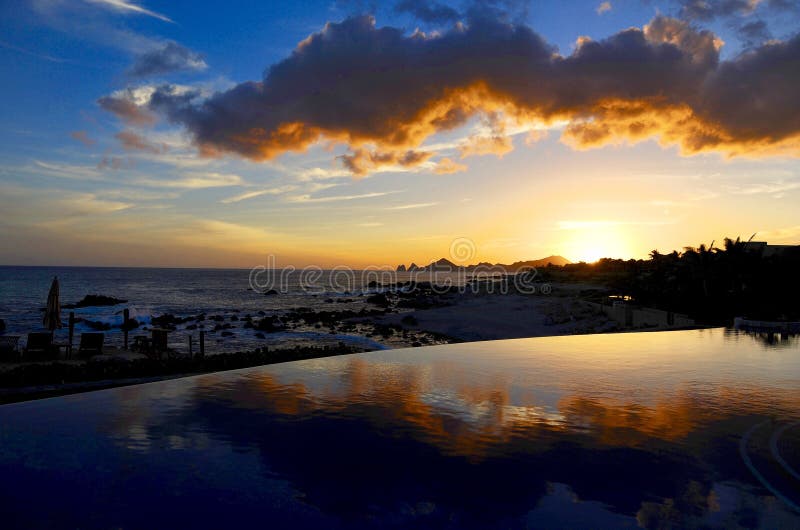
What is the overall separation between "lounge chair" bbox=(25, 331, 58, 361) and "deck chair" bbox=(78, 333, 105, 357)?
0.93 meters

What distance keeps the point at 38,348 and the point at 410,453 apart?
15.1 metres

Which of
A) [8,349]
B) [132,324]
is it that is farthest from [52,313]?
[132,324]

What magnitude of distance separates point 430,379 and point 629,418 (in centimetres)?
434

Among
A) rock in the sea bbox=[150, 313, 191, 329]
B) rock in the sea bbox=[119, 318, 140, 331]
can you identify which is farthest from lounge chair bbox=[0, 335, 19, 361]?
rock in the sea bbox=[150, 313, 191, 329]

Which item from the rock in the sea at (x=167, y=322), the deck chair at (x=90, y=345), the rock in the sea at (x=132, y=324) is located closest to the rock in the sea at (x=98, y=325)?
the rock in the sea at (x=132, y=324)

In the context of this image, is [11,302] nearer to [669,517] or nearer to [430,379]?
[430,379]

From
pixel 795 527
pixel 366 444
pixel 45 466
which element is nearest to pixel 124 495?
pixel 45 466

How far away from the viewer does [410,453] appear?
6.89 metres

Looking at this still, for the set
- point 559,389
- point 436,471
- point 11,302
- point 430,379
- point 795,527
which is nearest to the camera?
point 795,527

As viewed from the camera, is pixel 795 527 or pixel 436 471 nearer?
pixel 795 527

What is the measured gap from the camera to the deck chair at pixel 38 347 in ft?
53.4

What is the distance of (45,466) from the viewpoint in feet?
21.6

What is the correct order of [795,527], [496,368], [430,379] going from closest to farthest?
[795,527] → [430,379] → [496,368]

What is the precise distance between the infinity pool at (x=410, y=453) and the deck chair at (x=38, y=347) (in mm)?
8151
